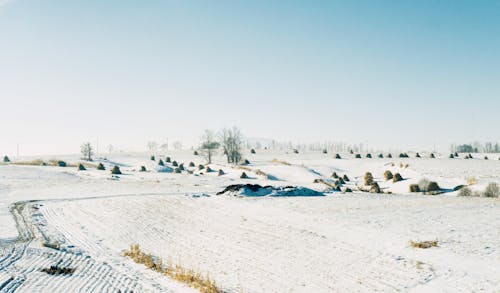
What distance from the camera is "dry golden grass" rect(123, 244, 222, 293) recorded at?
32.5ft

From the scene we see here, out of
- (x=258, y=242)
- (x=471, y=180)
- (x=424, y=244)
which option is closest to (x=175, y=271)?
(x=258, y=242)

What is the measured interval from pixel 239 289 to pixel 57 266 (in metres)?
4.94

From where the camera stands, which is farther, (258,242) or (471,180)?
(471,180)

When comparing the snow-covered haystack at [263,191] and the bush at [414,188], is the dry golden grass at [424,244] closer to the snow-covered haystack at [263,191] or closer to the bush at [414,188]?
Result: the snow-covered haystack at [263,191]

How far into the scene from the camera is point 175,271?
1127 centimetres

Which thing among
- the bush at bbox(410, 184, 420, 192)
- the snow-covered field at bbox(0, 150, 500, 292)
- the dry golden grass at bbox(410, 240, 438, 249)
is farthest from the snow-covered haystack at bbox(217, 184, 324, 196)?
the dry golden grass at bbox(410, 240, 438, 249)

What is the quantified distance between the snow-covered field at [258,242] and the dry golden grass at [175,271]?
27 centimetres

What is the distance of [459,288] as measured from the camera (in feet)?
29.0

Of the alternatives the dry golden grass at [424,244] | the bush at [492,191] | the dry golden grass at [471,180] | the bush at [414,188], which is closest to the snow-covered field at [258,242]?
the dry golden grass at [424,244]

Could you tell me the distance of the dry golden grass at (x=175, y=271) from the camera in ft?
32.5

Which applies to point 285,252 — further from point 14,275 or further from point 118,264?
point 14,275

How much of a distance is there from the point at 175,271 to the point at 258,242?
3.66 metres

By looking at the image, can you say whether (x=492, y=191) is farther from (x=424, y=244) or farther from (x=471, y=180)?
(x=424, y=244)

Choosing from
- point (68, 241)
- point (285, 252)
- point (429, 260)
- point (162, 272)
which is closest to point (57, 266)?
point (162, 272)
